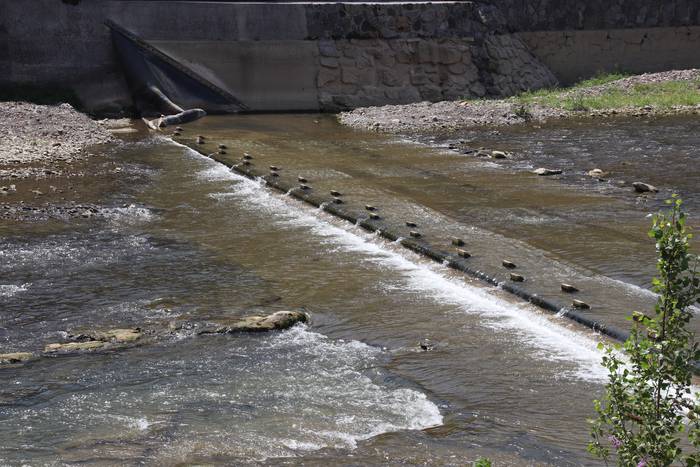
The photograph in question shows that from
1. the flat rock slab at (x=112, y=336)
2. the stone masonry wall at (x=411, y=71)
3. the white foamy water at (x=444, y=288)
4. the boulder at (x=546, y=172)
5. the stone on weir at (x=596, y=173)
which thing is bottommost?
the white foamy water at (x=444, y=288)

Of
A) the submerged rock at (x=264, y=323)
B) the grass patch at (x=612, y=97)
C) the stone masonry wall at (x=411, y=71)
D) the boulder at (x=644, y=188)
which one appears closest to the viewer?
the submerged rock at (x=264, y=323)

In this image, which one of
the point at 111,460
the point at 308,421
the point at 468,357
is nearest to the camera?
the point at 111,460

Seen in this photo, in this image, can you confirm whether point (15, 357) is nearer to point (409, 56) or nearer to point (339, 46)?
point (339, 46)

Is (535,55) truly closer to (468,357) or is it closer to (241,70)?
(241,70)

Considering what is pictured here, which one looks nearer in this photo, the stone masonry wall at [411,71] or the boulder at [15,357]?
the boulder at [15,357]

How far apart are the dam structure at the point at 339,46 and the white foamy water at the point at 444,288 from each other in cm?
942

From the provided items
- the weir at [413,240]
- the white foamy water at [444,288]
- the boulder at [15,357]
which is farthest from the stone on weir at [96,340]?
the weir at [413,240]

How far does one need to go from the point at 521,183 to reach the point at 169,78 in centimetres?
1073

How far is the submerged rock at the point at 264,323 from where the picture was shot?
26.2ft

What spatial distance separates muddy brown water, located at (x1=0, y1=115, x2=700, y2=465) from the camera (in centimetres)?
593

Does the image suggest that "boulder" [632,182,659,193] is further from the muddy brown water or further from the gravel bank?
the gravel bank

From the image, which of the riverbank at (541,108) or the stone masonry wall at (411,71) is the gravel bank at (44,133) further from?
the stone masonry wall at (411,71)

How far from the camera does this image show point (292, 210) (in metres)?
12.8

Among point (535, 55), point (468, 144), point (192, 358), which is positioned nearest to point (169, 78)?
point (468, 144)
